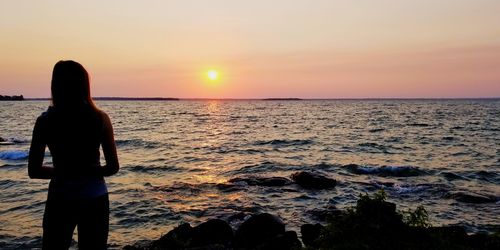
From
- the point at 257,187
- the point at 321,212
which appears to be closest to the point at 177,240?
the point at 321,212

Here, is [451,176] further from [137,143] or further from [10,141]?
[10,141]

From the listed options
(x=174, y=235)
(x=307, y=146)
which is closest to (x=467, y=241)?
(x=174, y=235)

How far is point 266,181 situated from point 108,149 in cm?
1586

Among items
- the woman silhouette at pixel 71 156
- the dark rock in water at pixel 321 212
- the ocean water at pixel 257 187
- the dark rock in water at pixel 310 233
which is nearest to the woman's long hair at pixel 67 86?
the woman silhouette at pixel 71 156

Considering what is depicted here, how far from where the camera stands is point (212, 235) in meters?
10.6

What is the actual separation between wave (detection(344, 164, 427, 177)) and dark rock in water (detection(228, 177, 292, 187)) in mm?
5277

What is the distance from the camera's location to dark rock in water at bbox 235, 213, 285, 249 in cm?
1028

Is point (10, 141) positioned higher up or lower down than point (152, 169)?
lower down

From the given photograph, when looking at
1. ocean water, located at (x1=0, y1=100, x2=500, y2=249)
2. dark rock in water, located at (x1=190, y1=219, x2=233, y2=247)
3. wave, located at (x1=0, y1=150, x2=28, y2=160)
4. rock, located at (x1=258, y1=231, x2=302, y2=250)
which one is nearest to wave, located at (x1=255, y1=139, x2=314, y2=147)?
ocean water, located at (x1=0, y1=100, x2=500, y2=249)

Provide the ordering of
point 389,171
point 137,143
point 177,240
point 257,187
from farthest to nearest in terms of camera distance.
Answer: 1. point 137,143
2. point 389,171
3. point 257,187
4. point 177,240

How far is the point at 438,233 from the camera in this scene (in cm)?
727

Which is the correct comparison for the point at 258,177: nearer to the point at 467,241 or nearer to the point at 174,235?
the point at 174,235

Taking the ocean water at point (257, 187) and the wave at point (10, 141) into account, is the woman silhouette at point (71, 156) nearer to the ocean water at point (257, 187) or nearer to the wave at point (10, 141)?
the ocean water at point (257, 187)

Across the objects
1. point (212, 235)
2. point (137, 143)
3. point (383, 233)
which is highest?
point (383, 233)
